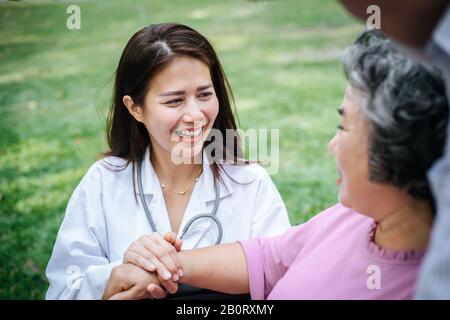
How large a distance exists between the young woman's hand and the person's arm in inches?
1.3

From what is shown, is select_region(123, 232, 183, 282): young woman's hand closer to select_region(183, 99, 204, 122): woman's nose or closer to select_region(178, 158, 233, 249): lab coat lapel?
select_region(178, 158, 233, 249): lab coat lapel

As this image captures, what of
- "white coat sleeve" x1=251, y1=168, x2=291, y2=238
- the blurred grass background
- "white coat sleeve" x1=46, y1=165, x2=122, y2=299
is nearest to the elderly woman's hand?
"white coat sleeve" x1=46, y1=165, x2=122, y2=299

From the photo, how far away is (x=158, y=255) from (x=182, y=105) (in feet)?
2.37

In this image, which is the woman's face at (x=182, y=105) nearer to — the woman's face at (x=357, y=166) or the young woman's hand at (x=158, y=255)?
the young woman's hand at (x=158, y=255)

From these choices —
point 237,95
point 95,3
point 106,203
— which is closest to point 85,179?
point 106,203

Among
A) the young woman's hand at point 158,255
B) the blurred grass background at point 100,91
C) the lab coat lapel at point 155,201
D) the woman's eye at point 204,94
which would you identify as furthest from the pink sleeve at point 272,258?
the blurred grass background at point 100,91

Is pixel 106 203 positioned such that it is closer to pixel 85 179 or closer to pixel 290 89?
pixel 85 179

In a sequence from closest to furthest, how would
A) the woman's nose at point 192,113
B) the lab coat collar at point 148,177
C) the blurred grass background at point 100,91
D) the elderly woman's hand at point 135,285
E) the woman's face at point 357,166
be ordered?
1. the woman's face at point 357,166
2. the elderly woman's hand at point 135,285
3. the woman's nose at point 192,113
4. the lab coat collar at point 148,177
5. the blurred grass background at point 100,91

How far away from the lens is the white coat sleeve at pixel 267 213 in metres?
2.53

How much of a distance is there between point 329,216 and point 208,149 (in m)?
0.88

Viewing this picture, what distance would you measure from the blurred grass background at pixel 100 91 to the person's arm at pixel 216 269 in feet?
6.76

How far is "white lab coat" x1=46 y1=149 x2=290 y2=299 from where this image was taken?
242 centimetres

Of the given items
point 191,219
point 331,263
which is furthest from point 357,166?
point 191,219
